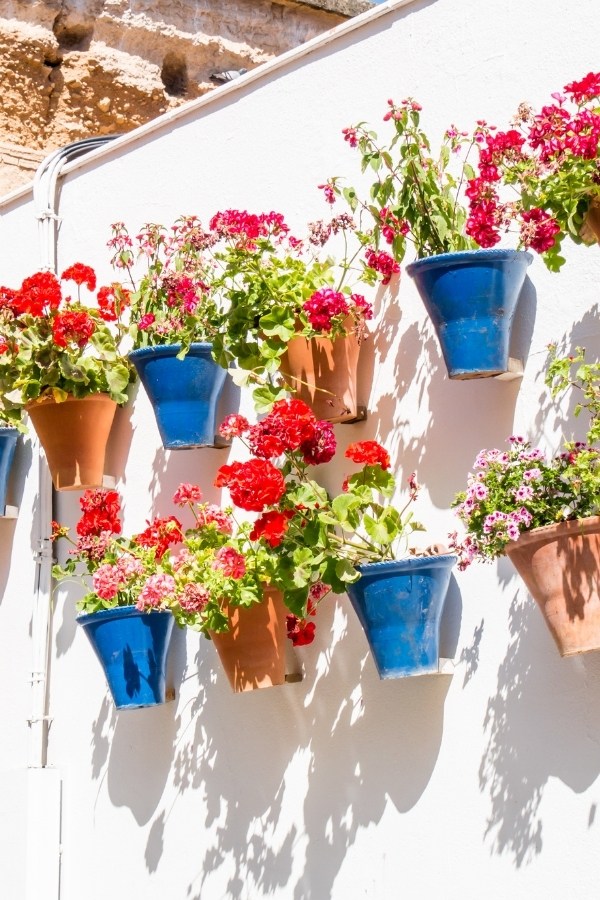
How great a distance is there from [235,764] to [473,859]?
0.79 meters

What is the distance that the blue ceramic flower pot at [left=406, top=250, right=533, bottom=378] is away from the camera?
9.63 feet

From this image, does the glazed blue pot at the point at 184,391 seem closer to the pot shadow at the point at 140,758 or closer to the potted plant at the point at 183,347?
the potted plant at the point at 183,347

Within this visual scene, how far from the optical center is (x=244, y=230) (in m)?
3.34

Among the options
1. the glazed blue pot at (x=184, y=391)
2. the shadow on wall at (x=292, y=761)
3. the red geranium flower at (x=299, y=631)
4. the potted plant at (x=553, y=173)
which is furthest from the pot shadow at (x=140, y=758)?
the potted plant at (x=553, y=173)

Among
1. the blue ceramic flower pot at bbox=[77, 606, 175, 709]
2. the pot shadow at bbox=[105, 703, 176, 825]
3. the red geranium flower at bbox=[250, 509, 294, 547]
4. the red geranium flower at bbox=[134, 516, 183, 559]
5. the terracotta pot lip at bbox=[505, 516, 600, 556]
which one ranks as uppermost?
the red geranium flower at bbox=[134, 516, 183, 559]

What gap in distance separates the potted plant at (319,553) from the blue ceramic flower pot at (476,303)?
30cm

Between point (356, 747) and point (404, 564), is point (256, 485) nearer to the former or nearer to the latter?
point (404, 564)

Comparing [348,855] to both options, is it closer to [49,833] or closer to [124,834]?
[124,834]

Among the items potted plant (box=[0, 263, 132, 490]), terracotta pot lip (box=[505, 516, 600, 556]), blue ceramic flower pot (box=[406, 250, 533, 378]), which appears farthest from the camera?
potted plant (box=[0, 263, 132, 490])

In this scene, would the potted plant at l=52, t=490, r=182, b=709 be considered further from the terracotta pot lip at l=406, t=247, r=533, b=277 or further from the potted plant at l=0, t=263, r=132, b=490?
the terracotta pot lip at l=406, t=247, r=533, b=277

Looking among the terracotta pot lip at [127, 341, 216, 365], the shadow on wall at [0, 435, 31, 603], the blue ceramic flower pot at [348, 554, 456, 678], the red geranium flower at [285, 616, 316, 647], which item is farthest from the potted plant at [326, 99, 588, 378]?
the shadow on wall at [0, 435, 31, 603]

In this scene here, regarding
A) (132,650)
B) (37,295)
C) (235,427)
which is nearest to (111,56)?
(37,295)

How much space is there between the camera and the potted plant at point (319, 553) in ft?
9.74

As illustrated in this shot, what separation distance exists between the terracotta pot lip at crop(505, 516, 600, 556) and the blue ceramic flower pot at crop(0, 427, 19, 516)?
6.57 feet
